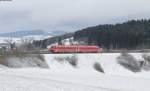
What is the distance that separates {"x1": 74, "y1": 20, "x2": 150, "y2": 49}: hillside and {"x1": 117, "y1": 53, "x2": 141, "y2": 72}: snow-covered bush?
56526 millimetres

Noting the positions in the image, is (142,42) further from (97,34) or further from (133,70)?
(133,70)

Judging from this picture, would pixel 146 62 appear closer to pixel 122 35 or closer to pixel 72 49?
pixel 72 49

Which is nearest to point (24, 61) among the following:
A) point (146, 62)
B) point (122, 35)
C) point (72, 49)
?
point (146, 62)

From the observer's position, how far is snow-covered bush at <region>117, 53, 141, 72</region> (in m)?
64.1

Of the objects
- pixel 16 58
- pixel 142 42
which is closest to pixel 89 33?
pixel 142 42

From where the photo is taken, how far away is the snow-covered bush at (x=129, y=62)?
6406 centimetres

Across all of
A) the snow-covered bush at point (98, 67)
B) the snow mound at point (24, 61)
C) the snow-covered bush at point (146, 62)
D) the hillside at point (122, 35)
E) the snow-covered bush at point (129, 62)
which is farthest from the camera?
the hillside at point (122, 35)

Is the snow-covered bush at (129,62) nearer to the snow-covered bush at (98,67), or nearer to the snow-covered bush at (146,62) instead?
the snow-covered bush at (146,62)

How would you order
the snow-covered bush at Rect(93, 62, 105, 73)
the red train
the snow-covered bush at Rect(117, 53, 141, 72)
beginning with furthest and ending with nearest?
the red train, the snow-covered bush at Rect(117, 53, 141, 72), the snow-covered bush at Rect(93, 62, 105, 73)

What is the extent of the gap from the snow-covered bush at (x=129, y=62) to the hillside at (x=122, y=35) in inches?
2225

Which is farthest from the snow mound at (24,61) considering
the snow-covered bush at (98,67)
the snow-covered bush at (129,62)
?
the snow-covered bush at (129,62)

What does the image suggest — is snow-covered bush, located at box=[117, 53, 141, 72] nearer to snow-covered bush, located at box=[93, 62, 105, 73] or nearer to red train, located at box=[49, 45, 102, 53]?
snow-covered bush, located at box=[93, 62, 105, 73]

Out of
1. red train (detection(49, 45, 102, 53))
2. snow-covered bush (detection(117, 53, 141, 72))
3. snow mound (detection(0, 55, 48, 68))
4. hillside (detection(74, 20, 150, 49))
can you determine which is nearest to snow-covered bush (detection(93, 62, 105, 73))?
snow-covered bush (detection(117, 53, 141, 72))

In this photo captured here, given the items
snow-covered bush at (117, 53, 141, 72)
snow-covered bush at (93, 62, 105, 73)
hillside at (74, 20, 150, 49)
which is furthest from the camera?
hillside at (74, 20, 150, 49)
